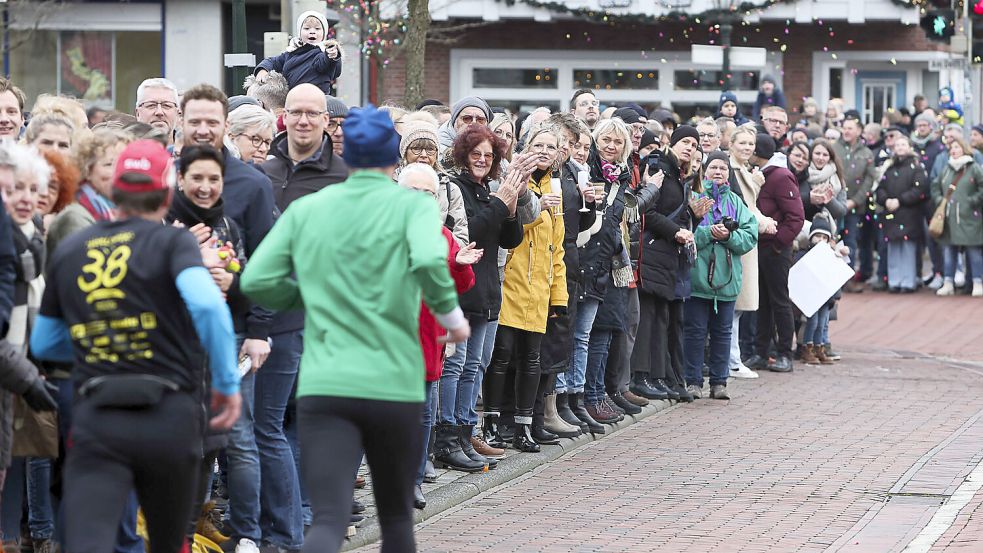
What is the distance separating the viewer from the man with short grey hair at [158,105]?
848 centimetres

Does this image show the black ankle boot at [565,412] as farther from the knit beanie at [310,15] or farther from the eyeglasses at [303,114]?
the eyeglasses at [303,114]

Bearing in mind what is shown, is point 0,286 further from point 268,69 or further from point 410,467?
point 268,69

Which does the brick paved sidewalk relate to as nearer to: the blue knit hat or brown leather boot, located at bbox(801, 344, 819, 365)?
brown leather boot, located at bbox(801, 344, 819, 365)

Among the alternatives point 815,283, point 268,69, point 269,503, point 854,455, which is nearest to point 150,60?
point 815,283

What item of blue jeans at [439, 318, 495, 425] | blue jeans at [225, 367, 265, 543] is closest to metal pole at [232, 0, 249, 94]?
blue jeans at [439, 318, 495, 425]

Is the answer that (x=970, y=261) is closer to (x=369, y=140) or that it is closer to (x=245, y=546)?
(x=245, y=546)

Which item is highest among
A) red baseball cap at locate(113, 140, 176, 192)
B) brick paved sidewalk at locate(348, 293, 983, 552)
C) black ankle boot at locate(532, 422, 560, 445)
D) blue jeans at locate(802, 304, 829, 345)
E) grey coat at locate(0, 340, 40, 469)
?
red baseball cap at locate(113, 140, 176, 192)

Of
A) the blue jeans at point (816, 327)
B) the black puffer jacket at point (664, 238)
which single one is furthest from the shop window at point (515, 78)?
the black puffer jacket at point (664, 238)

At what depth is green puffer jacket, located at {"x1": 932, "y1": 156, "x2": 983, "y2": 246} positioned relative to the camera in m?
22.1

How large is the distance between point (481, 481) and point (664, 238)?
373 centimetres

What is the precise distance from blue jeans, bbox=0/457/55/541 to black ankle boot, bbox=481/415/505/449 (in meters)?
3.96

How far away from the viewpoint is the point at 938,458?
10.9m

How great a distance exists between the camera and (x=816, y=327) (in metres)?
16.3

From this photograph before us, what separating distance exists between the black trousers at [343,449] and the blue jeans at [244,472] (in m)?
1.43
